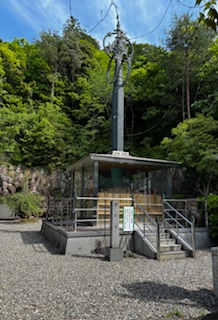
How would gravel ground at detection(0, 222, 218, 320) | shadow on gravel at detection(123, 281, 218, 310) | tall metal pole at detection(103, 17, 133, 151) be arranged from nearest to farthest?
gravel ground at detection(0, 222, 218, 320)
shadow on gravel at detection(123, 281, 218, 310)
tall metal pole at detection(103, 17, 133, 151)

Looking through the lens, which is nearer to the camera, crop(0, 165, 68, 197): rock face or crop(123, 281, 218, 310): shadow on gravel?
crop(123, 281, 218, 310): shadow on gravel

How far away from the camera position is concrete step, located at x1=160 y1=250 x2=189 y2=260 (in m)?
6.46

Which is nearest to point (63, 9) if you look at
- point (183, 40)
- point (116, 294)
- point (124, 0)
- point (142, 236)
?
point (124, 0)

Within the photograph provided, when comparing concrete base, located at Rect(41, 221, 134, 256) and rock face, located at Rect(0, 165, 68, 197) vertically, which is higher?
rock face, located at Rect(0, 165, 68, 197)

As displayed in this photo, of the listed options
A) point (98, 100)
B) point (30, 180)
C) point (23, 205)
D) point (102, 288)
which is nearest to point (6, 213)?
point (23, 205)

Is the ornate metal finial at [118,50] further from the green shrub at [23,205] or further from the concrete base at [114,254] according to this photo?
the concrete base at [114,254]

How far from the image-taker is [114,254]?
20.3 ft

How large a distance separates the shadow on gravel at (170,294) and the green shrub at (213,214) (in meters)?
4.30

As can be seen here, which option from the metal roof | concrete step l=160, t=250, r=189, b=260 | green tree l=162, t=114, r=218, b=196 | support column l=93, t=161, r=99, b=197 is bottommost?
concrete step l=160, t=250, r=189, b=260

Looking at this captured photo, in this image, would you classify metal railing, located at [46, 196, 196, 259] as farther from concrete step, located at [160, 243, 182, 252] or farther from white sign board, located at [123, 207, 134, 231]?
white sign board, located at [123, 207, 134, 231]

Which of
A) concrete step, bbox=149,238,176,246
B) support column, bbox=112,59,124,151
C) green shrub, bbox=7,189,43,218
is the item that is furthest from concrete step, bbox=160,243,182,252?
green shrub, bbox=7,189,43,218

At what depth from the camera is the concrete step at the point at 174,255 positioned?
21.2 feet

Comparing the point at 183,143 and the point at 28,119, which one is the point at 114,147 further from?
the point at 28,119

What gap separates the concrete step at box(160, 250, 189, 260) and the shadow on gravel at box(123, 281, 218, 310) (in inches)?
82.8
